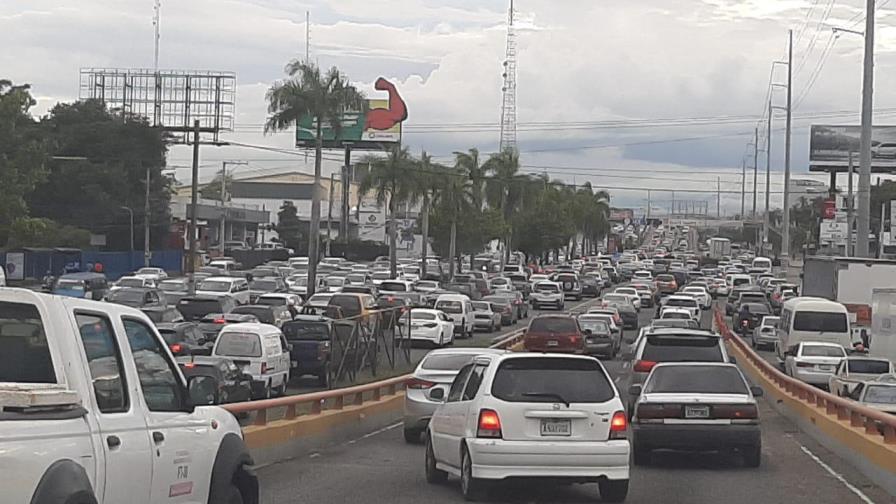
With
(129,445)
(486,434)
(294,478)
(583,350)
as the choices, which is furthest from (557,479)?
(583,350)

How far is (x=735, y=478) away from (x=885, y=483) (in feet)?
6.06

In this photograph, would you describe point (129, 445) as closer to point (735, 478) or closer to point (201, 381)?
point (201, 381)

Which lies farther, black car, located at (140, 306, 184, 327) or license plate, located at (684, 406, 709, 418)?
black car, located at (140, 306, 184, 327)

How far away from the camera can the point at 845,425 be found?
20781mm

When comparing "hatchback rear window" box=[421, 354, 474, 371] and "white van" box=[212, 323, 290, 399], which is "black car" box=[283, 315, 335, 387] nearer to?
"white van" box=[212, 323, 290, 399]

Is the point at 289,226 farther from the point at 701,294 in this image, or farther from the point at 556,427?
the point at 556,427

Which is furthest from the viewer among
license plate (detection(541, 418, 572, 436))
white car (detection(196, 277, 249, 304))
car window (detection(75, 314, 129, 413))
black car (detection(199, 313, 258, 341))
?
white car (detection(196, 277, 249, 304))

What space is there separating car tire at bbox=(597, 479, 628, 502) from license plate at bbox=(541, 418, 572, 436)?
2.18 feet

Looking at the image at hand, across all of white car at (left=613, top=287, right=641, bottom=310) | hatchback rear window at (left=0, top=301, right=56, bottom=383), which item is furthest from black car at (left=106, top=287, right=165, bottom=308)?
hatchback rear window at (left=0, top=301, right=56, bottom=383)

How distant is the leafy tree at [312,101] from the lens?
64.0m

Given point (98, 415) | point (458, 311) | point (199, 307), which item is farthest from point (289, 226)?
point (98, 415)

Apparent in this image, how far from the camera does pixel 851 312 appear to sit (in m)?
Result: 46.7

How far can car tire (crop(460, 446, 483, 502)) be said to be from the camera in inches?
570

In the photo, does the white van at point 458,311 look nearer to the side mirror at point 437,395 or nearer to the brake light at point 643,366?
the brake light at point 643,366
